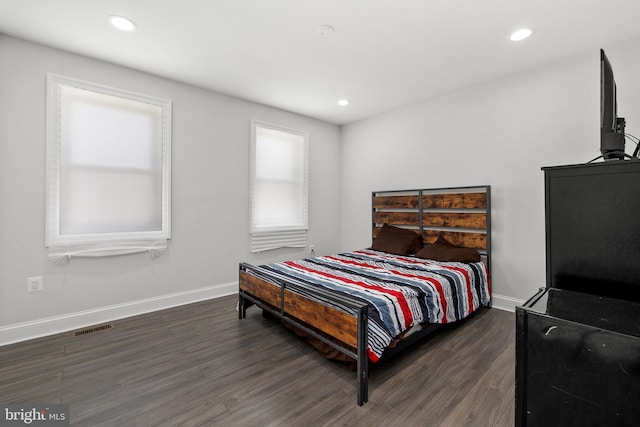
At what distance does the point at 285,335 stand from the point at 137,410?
1.16 meters

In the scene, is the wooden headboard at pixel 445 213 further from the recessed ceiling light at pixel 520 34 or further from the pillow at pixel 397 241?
the recessed ceiling light at pixel 520 34

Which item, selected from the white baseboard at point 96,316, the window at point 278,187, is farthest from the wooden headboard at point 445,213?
the white baseboard at point 96,316

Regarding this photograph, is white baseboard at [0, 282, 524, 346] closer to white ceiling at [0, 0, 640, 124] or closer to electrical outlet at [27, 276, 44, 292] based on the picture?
electrical outlet at [27, 276, 44, 292]

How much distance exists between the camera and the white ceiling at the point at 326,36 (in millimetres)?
2109

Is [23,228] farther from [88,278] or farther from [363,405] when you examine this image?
[363,405]

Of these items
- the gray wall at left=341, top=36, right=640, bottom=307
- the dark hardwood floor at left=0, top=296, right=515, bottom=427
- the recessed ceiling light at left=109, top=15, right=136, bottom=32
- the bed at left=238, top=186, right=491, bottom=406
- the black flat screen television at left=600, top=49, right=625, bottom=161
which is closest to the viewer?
the black flat screen television at left=600, top=49, right=625, bottom=161

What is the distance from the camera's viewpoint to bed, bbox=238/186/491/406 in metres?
1.87

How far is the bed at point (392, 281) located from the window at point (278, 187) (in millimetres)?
1092

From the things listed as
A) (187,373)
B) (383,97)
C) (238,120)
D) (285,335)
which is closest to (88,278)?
(187,373)

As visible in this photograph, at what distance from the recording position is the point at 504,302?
321cm

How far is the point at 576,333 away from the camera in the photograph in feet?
3.01

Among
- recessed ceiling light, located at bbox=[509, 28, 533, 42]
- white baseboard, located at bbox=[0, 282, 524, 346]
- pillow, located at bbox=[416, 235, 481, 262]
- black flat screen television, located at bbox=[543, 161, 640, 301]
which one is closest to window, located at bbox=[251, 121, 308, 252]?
white baseboard, located at bbox=[0, 282, 524, 346]

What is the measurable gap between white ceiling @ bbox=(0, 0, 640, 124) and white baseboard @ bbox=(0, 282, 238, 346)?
2443 mm

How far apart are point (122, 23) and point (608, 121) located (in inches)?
126
